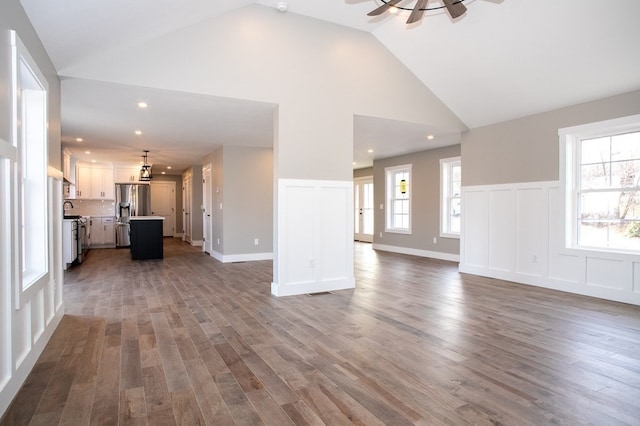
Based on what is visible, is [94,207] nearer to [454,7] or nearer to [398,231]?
[398,231]

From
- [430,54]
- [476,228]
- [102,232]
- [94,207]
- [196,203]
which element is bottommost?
[102,232]

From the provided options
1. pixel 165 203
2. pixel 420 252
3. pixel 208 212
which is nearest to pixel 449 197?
pixel 420 252

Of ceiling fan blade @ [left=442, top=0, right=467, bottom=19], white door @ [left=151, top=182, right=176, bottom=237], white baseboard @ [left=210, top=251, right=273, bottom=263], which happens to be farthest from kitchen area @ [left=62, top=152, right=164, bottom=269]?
ceiling fan blade @ [left=442, top=0, right=467, bottom=19]

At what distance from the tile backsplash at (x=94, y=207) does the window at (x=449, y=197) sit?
9.01 metres

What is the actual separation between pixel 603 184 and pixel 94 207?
1158 cm

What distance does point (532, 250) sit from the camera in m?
5.29

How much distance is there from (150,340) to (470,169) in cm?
540

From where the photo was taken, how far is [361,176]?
12133mm

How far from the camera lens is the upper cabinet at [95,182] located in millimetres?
9953

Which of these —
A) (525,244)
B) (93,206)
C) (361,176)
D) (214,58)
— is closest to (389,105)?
(214,58)

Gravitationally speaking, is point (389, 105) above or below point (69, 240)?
above

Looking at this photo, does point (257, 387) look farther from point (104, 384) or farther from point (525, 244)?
point (525, 244)

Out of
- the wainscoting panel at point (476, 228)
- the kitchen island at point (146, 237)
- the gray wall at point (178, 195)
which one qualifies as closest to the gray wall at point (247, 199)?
the kitchen island at point (146, 237)

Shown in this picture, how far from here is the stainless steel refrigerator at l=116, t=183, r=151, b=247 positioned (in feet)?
33.6
